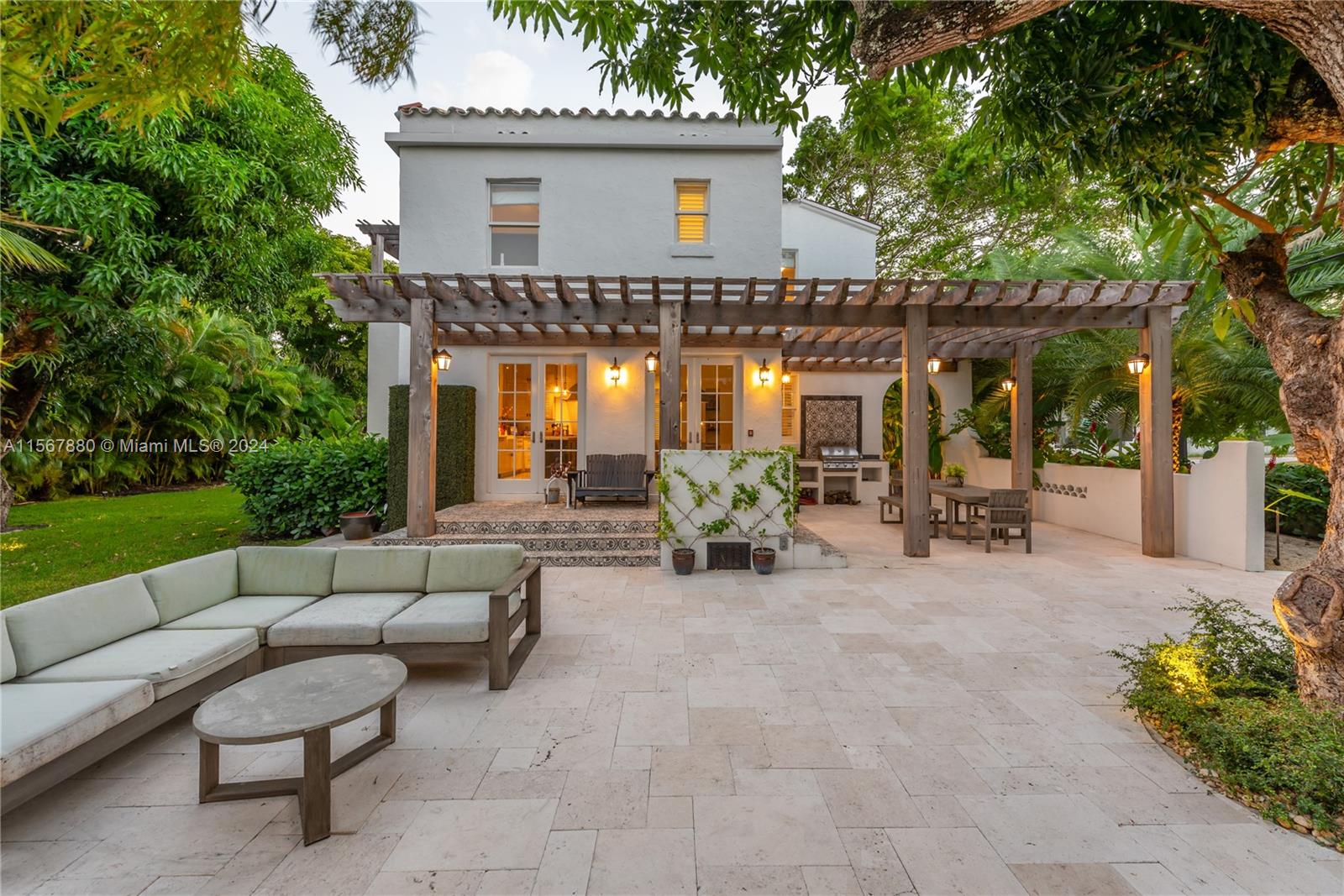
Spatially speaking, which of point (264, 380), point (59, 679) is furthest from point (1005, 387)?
point (264, 380)

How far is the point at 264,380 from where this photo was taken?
48.3ft

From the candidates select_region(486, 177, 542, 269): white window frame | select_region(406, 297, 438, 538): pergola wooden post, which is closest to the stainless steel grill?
select_region(486, 177, 542, 269): white window frame

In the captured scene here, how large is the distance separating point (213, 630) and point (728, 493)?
4798mm

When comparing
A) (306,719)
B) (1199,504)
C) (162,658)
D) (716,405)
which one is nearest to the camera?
(306,719)

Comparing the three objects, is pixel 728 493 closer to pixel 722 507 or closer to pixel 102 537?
pixel 722 507

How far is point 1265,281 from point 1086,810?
278cm

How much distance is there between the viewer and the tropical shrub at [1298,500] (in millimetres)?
7672

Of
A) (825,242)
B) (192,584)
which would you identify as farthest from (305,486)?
(825,242)

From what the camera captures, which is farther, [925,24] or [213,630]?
[213,630]

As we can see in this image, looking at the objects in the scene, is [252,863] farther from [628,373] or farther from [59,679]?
[628,373]

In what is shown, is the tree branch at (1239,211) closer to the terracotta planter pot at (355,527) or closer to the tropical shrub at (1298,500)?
the tropical shrub at (1298,500)

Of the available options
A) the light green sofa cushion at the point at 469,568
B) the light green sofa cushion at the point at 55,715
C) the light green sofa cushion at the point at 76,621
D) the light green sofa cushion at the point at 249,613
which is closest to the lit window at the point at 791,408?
the light green sofa cushion at the point at 469,568

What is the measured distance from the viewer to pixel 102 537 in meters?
7.78

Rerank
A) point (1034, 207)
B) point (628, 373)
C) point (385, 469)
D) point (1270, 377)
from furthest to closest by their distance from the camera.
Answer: point (1034, 207) → point (628, 373) → point (385, 469) → point (1270, 377)
